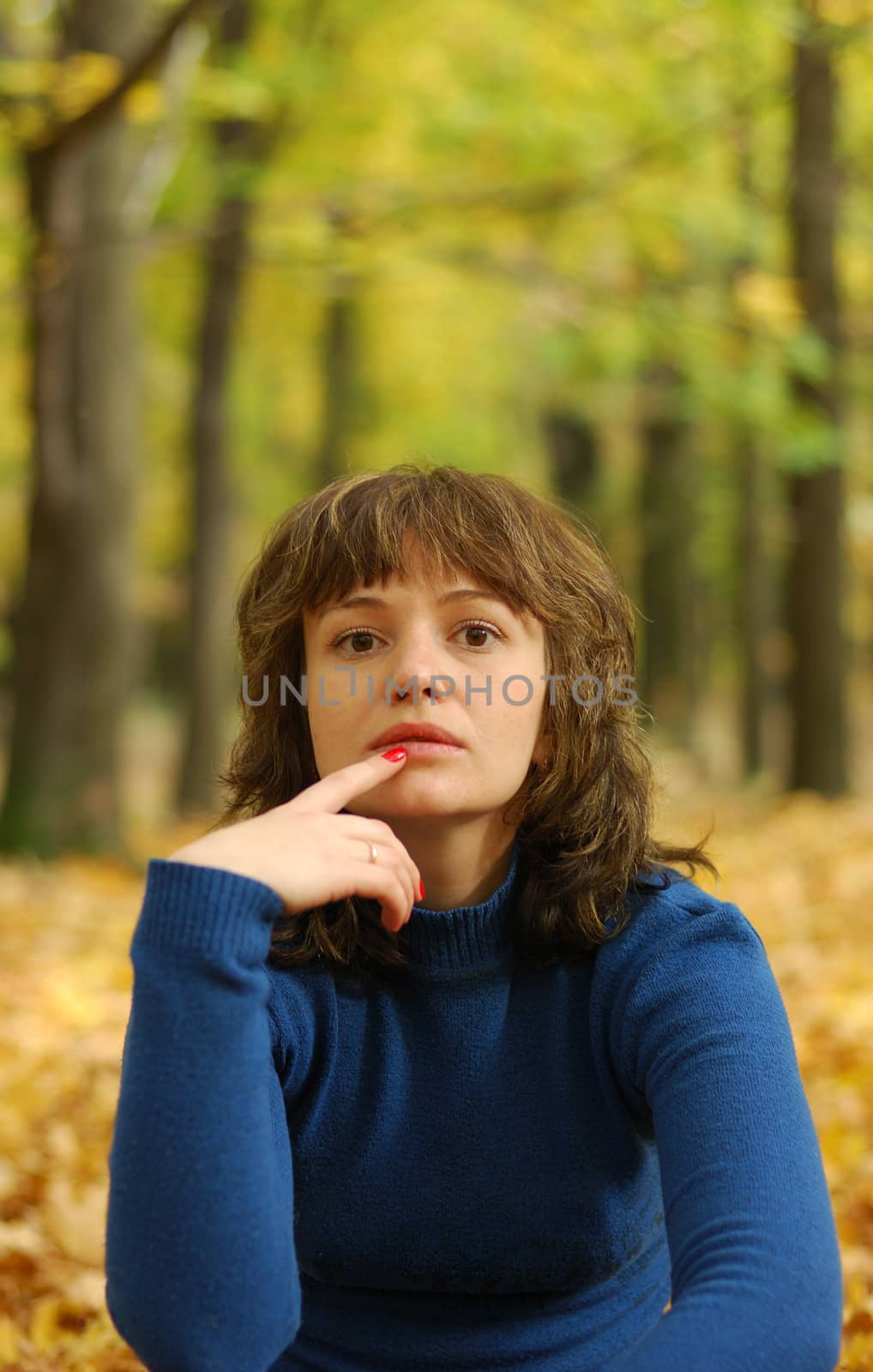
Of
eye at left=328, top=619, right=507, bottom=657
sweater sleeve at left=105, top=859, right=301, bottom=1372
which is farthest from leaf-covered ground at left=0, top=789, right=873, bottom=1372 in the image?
sweater sleeve at left=105, top=859, right=301, bottom=1372

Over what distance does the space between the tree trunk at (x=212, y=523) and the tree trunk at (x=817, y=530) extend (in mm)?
4263

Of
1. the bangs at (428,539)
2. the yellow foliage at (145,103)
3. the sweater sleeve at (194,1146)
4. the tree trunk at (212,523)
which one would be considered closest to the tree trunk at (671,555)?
the tree trunk at (212,523)

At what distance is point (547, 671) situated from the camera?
69.1 inches

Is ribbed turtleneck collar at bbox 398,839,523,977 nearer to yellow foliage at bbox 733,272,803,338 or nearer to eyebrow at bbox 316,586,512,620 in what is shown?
eyebrow at bbox 316,586,512,620

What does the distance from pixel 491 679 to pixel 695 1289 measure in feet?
2.47

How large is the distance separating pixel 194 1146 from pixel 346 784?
45 centimetres

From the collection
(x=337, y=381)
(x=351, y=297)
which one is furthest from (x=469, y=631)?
(x=337, y=381)

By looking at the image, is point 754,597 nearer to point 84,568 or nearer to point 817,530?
point 817,530

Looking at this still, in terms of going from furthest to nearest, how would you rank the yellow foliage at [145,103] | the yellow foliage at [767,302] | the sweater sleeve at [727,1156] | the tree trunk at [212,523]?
the tree trunk at [212,523]
the yellow foliage at [767,302]
the yellow foliage at [145,103]
the sweater sleeve at [727,1156]

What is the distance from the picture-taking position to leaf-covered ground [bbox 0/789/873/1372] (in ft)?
8.19

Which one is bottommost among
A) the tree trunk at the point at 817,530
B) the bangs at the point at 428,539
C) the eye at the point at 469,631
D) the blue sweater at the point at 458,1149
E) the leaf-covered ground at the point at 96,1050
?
the leaf-covered ground at the point at 96,1050

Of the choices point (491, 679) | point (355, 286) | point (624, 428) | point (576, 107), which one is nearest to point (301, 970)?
point (491, 679)

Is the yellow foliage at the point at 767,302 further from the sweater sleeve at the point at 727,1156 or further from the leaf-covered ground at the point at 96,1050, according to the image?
the sweater sleeve at the point at 727,1156

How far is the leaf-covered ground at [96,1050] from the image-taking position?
250 centimetres
